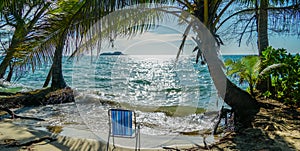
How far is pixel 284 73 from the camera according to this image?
616 centimetres

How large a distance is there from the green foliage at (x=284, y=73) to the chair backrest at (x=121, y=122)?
3.65m

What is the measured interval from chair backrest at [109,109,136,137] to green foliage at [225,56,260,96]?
11.8 feet

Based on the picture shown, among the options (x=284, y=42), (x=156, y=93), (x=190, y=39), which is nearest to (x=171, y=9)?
(x=190, y=39)

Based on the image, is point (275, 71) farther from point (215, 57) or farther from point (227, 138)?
point (227, 138)

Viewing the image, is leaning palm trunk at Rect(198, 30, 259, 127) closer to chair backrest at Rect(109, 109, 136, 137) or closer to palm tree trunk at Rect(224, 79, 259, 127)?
palm tree trunk at Rect(224, 79, 259, 127)

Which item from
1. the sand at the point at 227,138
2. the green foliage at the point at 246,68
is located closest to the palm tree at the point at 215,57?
the sand at the point at 227,138

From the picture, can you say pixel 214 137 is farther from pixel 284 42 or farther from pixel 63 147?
pixel 284 42

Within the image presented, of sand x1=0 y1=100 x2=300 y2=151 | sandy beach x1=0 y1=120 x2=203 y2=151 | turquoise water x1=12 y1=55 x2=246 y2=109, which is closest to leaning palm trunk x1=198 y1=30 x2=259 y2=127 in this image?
sand x1=0 y1=100 x2=300 y2=151

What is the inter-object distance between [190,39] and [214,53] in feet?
2.07

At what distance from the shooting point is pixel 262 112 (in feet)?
18.4

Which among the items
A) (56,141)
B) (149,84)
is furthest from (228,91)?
(149,84)

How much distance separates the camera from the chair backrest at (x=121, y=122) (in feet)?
11.9

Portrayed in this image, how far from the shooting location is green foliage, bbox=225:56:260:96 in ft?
20.1

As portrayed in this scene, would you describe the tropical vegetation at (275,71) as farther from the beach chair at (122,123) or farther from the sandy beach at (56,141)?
the beach chair at (122,123)
